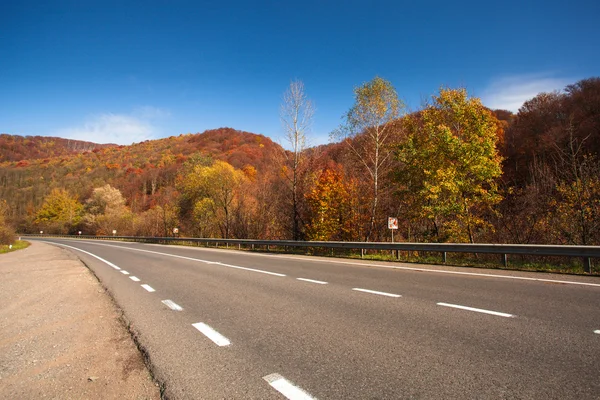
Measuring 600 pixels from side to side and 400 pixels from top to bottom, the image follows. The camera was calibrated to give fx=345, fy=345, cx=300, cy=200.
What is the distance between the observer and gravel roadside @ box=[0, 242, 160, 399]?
3.05 metres

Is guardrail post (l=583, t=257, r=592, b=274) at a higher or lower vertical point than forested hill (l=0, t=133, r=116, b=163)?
lower

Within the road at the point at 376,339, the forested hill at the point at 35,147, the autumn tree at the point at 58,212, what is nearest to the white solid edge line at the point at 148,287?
the road at the point at 376,339

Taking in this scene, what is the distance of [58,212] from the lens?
8906 cm

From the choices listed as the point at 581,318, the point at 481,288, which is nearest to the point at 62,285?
the point at 481,288

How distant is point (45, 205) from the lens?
296 feet

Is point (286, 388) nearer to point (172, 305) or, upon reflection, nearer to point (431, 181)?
point (172, 305)

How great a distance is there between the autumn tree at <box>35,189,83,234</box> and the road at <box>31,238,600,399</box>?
306 feet

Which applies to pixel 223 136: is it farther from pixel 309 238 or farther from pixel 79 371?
pixel 79 371

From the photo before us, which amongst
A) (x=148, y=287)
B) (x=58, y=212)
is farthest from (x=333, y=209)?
(x=58, y=212)

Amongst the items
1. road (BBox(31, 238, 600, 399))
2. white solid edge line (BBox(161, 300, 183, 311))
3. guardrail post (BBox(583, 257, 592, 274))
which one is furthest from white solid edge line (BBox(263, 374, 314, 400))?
guardrail post (BBox(583, 257, 592, 274))

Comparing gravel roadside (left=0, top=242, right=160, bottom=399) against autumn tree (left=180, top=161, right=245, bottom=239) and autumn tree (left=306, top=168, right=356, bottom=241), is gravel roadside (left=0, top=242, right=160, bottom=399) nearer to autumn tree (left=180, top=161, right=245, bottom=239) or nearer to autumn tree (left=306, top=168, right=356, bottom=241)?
autumn tree (left=306, top=168, right=356, bottom=241)

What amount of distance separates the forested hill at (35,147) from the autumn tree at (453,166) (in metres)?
166

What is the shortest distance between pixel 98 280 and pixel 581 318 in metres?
11.0

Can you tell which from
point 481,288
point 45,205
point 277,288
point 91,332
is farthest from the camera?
point 45,205
